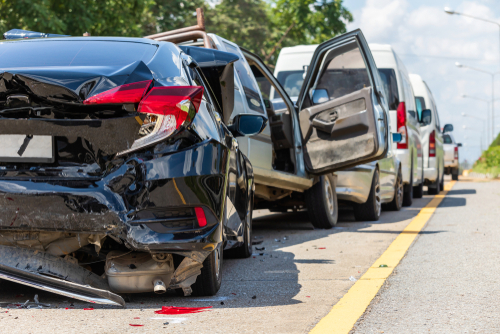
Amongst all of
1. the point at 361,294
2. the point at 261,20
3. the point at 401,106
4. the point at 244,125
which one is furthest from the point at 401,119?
the point at 261,20

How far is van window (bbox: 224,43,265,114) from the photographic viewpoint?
6277mm

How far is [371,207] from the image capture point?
8.98 meters

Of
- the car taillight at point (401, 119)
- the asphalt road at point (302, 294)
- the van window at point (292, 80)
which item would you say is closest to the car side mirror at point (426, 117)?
the car taillight at point (401, 119)

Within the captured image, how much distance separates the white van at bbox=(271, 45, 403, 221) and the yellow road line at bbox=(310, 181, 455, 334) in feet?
5.39

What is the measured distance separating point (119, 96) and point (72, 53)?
660 mm

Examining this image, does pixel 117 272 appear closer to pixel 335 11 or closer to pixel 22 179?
pixel 22 179

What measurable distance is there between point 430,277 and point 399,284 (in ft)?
1.17

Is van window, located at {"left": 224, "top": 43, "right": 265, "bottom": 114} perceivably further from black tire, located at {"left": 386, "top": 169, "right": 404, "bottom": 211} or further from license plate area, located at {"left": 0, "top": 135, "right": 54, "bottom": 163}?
black tire, located at {"left": 386, "top": 169, "right": 404, "bottom": 211}

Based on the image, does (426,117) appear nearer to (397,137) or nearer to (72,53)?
(397,137)

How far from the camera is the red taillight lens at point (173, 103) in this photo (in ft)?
10.8

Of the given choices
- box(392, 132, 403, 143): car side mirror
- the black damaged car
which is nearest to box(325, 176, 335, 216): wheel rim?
box(392, 132, 403, 143): car side mirror

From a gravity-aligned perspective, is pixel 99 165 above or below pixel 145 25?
below

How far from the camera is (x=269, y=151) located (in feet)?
22.3

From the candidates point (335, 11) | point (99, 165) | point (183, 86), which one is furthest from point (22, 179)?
point (335, 11)
